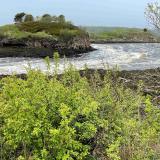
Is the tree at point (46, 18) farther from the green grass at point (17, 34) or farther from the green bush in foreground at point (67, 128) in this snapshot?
the green bush in foreground at point (67, 128)

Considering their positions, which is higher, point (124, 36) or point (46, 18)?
point (46, 18)

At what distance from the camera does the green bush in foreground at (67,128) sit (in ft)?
28.4

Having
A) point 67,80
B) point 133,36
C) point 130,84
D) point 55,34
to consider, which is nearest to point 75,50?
point 55,34

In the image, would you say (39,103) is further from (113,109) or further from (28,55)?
(28,55)

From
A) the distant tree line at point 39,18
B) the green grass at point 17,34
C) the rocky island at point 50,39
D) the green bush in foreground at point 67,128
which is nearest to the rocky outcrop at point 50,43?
the rocky island at point 50,39

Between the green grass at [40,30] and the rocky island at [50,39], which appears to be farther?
the green grass at [40,30]

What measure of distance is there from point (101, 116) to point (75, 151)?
108cm

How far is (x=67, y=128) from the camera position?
27.4 ft

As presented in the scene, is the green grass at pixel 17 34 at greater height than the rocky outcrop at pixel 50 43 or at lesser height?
greater

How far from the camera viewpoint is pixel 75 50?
67.7 metres

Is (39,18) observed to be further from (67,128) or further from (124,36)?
(67,128)

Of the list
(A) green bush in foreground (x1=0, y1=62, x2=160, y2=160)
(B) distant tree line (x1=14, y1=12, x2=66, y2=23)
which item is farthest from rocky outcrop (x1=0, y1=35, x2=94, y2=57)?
(A) green bush in foreground (x1=0, y1=62, x2=160, y2=160)

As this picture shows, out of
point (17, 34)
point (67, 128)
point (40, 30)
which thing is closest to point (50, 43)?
point (17, 34)

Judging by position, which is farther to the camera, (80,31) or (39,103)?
(80,31)
